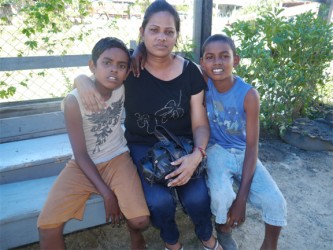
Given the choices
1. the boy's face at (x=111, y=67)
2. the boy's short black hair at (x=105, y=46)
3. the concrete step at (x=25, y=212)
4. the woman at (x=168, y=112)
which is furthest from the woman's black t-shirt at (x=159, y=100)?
the concrete step at (x=25, y=212)

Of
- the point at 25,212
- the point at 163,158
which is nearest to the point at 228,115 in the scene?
the point at 163,158

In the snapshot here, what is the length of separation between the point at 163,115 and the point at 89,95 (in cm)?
51

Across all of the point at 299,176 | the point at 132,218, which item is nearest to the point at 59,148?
the point at 132,218

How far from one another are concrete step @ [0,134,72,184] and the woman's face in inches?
43.5

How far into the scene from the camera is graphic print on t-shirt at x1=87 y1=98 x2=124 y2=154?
6.47ft

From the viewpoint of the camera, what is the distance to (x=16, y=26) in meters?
2.85

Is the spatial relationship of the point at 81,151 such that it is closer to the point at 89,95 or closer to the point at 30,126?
the point at 89,95

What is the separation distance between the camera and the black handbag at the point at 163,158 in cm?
174

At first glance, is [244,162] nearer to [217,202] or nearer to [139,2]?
[217,202]

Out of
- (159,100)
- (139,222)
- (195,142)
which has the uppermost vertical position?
(159,100)

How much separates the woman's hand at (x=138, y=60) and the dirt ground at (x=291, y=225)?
122cm

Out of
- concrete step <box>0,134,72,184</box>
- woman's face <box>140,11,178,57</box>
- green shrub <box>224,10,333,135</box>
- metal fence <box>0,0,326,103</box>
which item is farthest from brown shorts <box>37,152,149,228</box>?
green shrub <box>224,10,333,135</box>

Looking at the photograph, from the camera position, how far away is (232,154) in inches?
81.1

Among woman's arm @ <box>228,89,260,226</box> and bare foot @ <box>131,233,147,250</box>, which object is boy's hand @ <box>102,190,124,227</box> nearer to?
bare foot @ <box>131,233,147,250</box>
